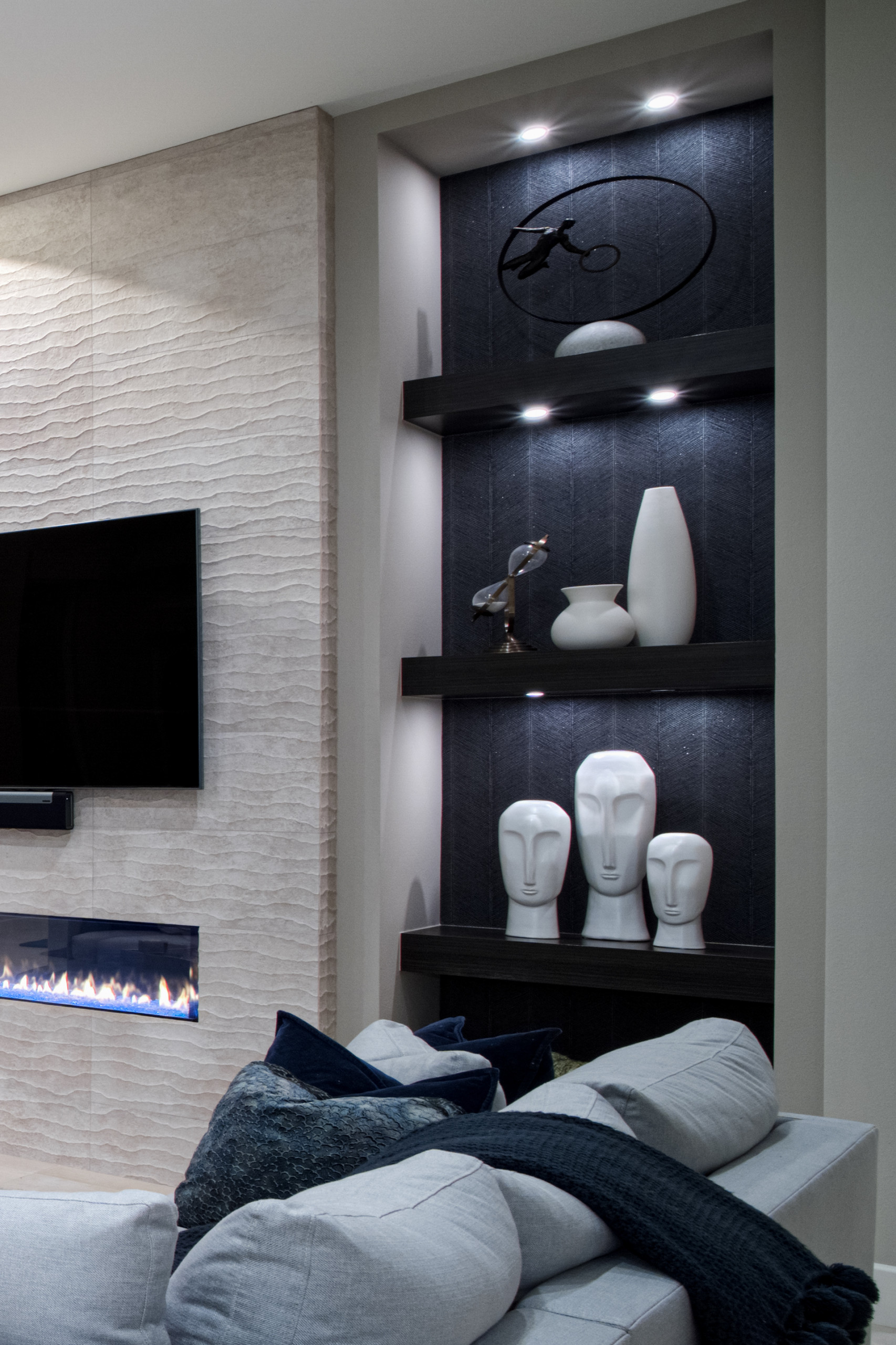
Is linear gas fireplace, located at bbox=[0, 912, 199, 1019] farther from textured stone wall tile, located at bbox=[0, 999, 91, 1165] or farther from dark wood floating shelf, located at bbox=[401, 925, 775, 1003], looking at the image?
dark wood floating shelf, located at bbox=[401, 925, 775, 1003]

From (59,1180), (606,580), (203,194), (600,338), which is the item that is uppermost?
(203,194)

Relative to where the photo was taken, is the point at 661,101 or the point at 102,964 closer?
the point at 661,101

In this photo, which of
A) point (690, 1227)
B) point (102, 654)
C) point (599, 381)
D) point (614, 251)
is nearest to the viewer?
point (690, 1227)

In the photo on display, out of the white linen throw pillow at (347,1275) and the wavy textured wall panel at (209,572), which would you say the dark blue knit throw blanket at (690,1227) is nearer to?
the white linen throw pillow at (347,1275)

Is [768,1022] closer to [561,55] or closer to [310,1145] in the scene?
[310,1145]

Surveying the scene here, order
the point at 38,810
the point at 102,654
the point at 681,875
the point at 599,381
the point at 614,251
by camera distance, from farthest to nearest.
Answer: the point at 38,810 → the point at 102,654 → the point at 614,251 → the point at 599,381 → the point at 681,875

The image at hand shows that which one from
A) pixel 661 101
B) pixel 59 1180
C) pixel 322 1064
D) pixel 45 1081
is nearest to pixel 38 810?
pixel 45 1081

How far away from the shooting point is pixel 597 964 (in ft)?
10.4

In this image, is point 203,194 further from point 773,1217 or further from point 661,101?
point 773,1217

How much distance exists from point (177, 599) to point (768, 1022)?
208 cm

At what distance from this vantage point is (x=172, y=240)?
12.5ft

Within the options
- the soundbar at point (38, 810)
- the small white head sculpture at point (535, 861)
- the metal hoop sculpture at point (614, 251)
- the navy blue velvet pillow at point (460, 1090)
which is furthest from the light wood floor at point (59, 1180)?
the metal hoop sculpture at point (614, 251)

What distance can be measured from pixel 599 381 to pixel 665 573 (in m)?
0.55

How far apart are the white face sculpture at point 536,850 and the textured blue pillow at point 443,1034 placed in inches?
54.4
